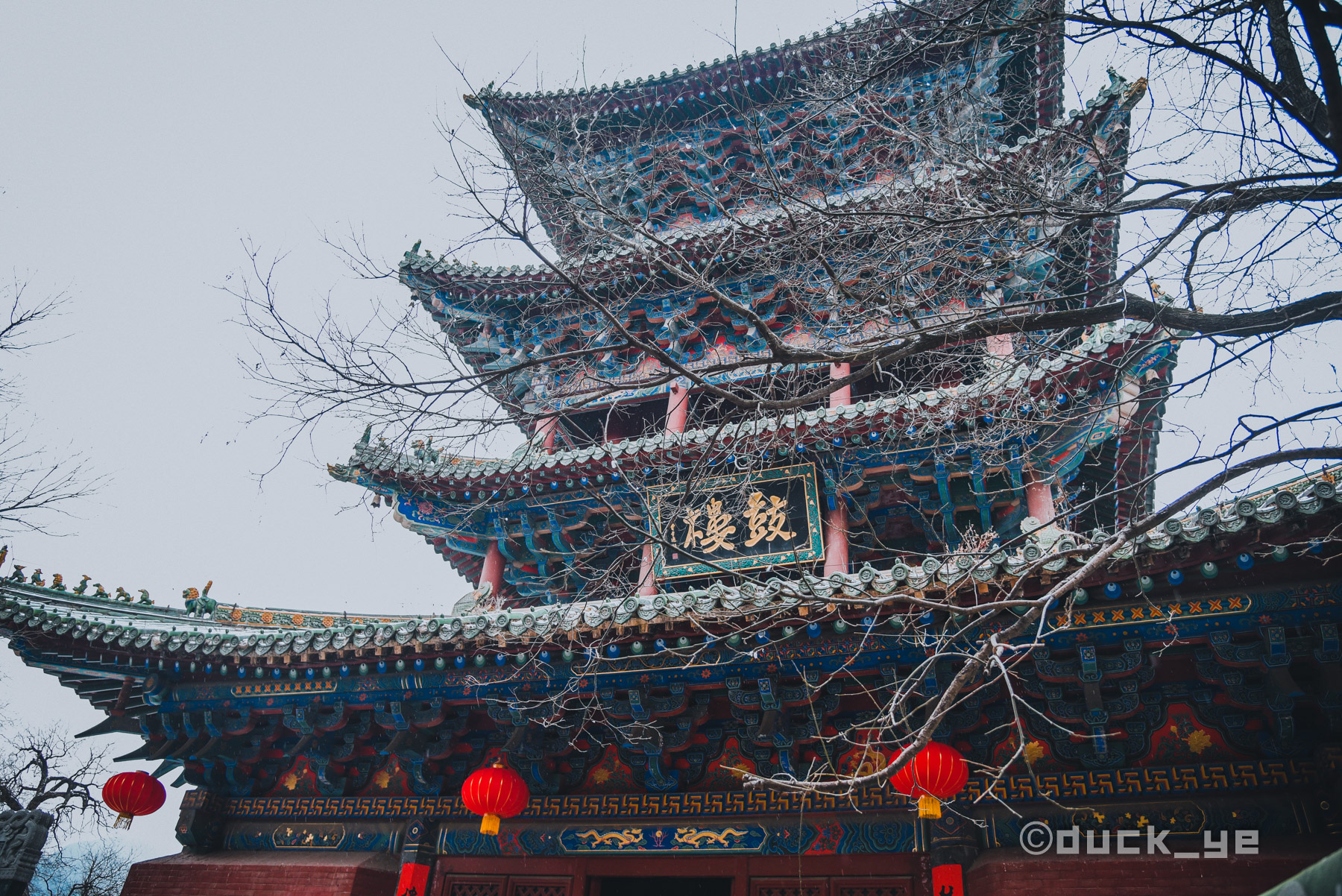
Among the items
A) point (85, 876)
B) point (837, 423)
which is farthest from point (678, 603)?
point (85, 876)

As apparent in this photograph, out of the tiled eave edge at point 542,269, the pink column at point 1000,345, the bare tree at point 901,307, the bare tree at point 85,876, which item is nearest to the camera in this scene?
the bare tree at point 901,307

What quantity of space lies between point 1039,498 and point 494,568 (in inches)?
203

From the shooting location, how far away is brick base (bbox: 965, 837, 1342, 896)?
397 cm

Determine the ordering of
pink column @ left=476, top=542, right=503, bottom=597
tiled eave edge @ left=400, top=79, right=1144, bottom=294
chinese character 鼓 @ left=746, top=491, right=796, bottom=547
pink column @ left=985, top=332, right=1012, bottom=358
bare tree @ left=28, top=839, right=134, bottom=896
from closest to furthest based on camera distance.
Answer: chinese character 鼓 @ left=746, top=491, right=796, bottom=547 → pink column @ left=985, top=332, right=1012, bottom=358 → pink column @ left=476, top=542, right=503, bottom=597 → tiled eave edge @ left=400, top=79, right=1144, bottom=294 → bare tree @ left=28, top=839, right=134, bottom=896

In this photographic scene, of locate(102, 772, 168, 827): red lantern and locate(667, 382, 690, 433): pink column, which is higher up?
locate(667, 382, 690, 433): pink column

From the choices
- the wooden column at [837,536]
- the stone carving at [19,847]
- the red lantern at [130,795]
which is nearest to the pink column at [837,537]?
the wooden column at [837,536]

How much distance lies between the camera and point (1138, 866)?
165 inches

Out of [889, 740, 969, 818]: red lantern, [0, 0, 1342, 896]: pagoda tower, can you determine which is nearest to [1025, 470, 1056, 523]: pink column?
[0, 0, 1342, 896]: pagoda tower

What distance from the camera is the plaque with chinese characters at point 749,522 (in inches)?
275

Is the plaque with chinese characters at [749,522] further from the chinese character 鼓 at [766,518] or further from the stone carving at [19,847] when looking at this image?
the stone carving at [19,847]

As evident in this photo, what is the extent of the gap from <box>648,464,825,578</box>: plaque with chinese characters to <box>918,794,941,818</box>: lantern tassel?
9.09 ft

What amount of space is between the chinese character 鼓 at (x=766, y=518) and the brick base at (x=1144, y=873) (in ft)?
10.3

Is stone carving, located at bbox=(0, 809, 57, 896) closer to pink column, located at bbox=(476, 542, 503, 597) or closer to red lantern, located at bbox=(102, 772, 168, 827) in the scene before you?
red lantern, located at bbox=(102, 772, 168, 827)

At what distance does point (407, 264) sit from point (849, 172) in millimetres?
5408
